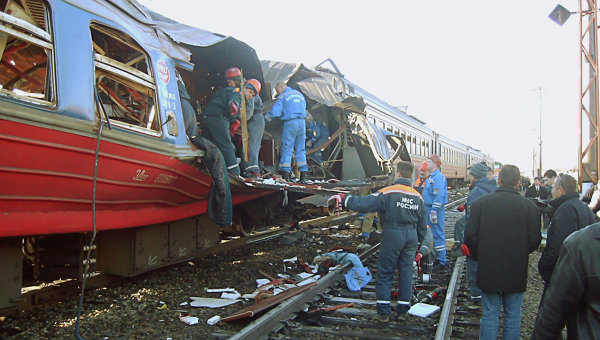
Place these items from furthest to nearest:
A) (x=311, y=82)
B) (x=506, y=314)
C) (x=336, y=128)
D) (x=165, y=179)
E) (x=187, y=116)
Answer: (x=336, y=128)
(x=311, y=82)
(x=187, y=116)
(x=165, y=179)
(x=506, y=314)

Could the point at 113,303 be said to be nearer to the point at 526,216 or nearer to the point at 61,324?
the point at 61,324

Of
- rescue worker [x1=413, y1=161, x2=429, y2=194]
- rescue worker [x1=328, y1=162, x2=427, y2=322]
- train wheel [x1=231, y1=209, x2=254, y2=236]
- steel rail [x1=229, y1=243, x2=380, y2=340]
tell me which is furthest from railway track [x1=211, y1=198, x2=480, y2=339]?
train wheel [x1=231, y1=209, x2=254, y2=236]

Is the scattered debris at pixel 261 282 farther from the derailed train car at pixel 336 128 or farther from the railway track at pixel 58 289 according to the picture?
the derailed train car at pixel 336 128

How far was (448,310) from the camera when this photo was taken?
4254 mm

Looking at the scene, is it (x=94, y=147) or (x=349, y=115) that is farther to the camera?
(x=349, y=115)

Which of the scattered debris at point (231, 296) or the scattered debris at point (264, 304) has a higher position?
the scattered debris at point (264, 304)

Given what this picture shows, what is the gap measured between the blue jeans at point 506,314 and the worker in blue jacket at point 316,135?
20.6 ft

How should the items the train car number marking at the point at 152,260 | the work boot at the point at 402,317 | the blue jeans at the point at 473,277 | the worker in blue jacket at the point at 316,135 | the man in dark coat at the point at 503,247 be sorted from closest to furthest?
the man in dark coat at the point at 503,247 → the work boot at the point at 402,317 → the blue jeans at the point at 473,277 → the train car number marking at the point at 152,260 → the worker in blue jacket at the point at 316,135

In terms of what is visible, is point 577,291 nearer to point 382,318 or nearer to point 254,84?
point 382,318

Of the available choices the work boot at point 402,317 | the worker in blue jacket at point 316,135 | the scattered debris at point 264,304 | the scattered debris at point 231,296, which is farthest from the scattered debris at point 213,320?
the worker in blue jacket at point 316,135

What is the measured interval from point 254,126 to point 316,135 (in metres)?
2.96

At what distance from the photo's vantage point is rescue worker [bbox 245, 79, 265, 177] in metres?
6.61

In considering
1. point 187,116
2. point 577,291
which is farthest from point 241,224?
point 577,291

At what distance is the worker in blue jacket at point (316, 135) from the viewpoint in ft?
31.2
